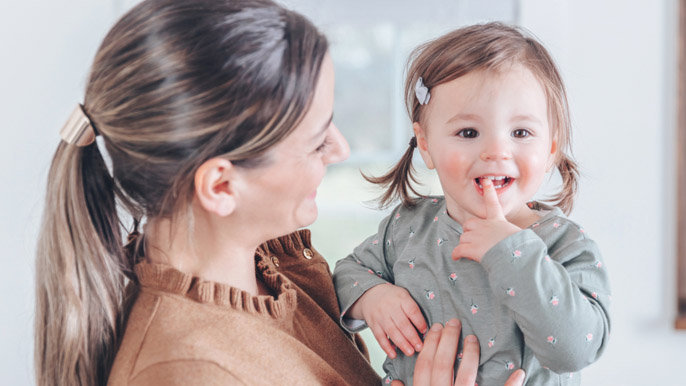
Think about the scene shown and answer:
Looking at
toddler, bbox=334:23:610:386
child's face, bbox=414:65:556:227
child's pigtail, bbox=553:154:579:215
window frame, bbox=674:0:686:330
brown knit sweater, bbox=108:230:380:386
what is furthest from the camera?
window frame, bbox=674:0:686:330

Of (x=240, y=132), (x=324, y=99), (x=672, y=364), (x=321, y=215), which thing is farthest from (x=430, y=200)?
(x=672, y=364)

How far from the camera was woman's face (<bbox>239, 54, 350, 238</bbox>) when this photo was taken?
Result: 97 cm

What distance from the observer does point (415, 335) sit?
3.74ft

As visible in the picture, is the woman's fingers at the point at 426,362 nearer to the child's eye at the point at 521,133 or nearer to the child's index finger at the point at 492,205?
the child's index finger at the point at 492,205

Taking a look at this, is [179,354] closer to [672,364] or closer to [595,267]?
[595,267]

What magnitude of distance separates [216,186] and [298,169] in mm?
126

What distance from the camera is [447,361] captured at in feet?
3.44

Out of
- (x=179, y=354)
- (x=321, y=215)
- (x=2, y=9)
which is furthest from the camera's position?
(x=321, y=215)

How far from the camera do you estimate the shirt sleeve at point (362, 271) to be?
1233mm

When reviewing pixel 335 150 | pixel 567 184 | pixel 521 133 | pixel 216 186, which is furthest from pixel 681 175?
pixel 216 186

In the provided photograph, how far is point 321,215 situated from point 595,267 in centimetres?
170

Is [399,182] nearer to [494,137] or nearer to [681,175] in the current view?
[494,137]

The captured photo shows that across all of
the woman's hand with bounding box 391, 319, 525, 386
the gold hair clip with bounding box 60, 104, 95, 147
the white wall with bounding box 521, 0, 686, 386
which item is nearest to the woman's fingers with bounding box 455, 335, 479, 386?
the woman's hand with bounding box 391, 319, 525, 386

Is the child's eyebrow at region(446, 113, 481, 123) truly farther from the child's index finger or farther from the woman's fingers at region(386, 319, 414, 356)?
the woman's fingers at region(386, 319, 414, 356)
